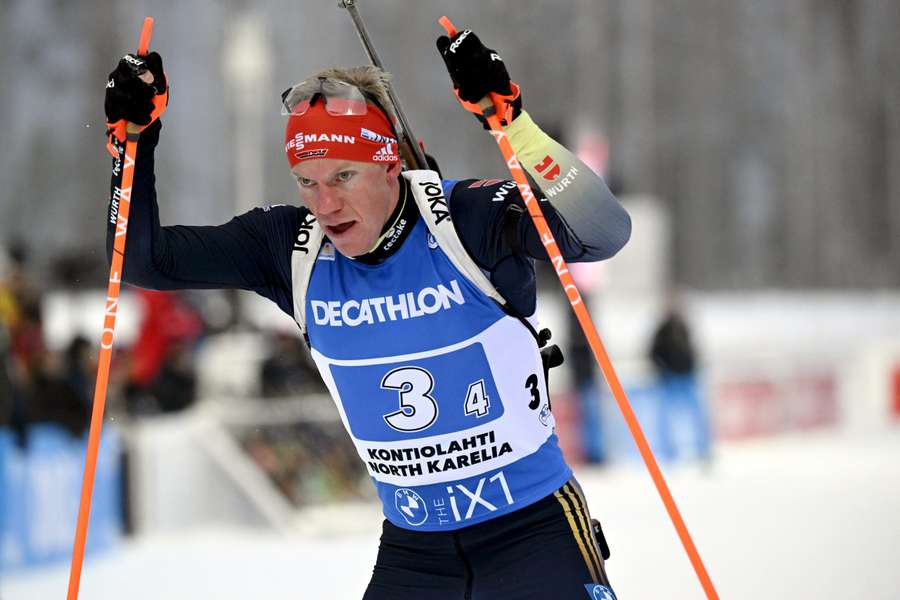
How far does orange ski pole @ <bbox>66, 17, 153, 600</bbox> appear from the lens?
110 inches

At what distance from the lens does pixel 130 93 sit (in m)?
2.77

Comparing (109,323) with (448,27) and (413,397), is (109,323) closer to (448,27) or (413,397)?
(413,397)

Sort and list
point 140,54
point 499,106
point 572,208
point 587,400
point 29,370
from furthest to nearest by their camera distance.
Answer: point 587,400 → point 29,370 → point 140,54 → point 499,106 → point 572,208

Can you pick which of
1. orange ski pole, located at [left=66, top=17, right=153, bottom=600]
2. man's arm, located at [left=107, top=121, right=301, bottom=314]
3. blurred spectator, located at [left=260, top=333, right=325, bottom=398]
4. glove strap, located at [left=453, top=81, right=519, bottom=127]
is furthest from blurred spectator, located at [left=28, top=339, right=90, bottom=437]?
glove strap, located at [left=453, top=81, right=519, bottom=127]

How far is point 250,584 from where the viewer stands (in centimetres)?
682

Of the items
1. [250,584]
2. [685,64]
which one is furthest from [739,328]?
[250,584]

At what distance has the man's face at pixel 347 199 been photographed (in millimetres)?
2707

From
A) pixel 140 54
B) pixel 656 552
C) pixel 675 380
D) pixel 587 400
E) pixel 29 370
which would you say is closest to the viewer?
pixel 140 54

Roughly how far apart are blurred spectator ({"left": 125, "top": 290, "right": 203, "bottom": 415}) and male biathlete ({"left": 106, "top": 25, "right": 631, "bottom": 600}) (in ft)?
18.6

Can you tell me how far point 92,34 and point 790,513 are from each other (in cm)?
1681

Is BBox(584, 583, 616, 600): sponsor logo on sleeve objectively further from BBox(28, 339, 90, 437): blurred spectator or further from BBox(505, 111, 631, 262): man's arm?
BBox(28, 339, 90, 437): blurred spectator

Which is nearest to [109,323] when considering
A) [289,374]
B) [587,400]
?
[289,374]

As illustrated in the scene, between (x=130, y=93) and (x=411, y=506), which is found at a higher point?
(x=130, y=93)

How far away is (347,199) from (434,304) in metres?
0.31
